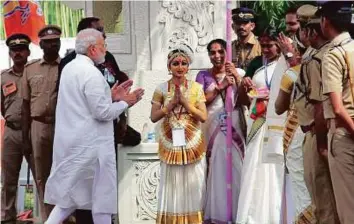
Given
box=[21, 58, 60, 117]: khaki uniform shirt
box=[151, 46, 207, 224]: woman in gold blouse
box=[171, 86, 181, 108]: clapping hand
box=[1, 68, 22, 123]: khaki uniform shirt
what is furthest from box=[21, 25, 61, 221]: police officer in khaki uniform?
box=[171, 86, 181, 108]: clapping hand

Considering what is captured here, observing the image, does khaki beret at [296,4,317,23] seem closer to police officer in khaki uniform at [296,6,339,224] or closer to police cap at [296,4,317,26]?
police cap at [296,4,317,26]

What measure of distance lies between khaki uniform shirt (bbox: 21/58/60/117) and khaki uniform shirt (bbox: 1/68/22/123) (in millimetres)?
276

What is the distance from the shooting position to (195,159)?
321 inches

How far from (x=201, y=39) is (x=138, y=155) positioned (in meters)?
1.51

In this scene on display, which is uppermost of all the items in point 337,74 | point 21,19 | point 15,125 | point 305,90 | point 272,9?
point 272,9

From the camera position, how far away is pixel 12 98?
29.7 ft

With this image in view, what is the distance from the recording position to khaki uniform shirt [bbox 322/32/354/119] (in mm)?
5668

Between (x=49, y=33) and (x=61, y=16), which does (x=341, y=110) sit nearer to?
(x=49, y=33)

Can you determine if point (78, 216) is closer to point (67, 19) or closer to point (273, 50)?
point (273, 50)

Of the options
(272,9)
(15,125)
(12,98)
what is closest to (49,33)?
(12,98)

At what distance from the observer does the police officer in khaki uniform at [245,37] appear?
8.62 metres

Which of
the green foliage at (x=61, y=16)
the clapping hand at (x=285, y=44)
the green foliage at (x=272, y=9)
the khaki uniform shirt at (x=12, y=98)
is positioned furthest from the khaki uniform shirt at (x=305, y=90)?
the green foliage at (x=272, y=9)

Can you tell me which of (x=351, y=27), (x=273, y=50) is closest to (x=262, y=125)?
(x=273, y=50)

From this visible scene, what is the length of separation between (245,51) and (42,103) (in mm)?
1935
